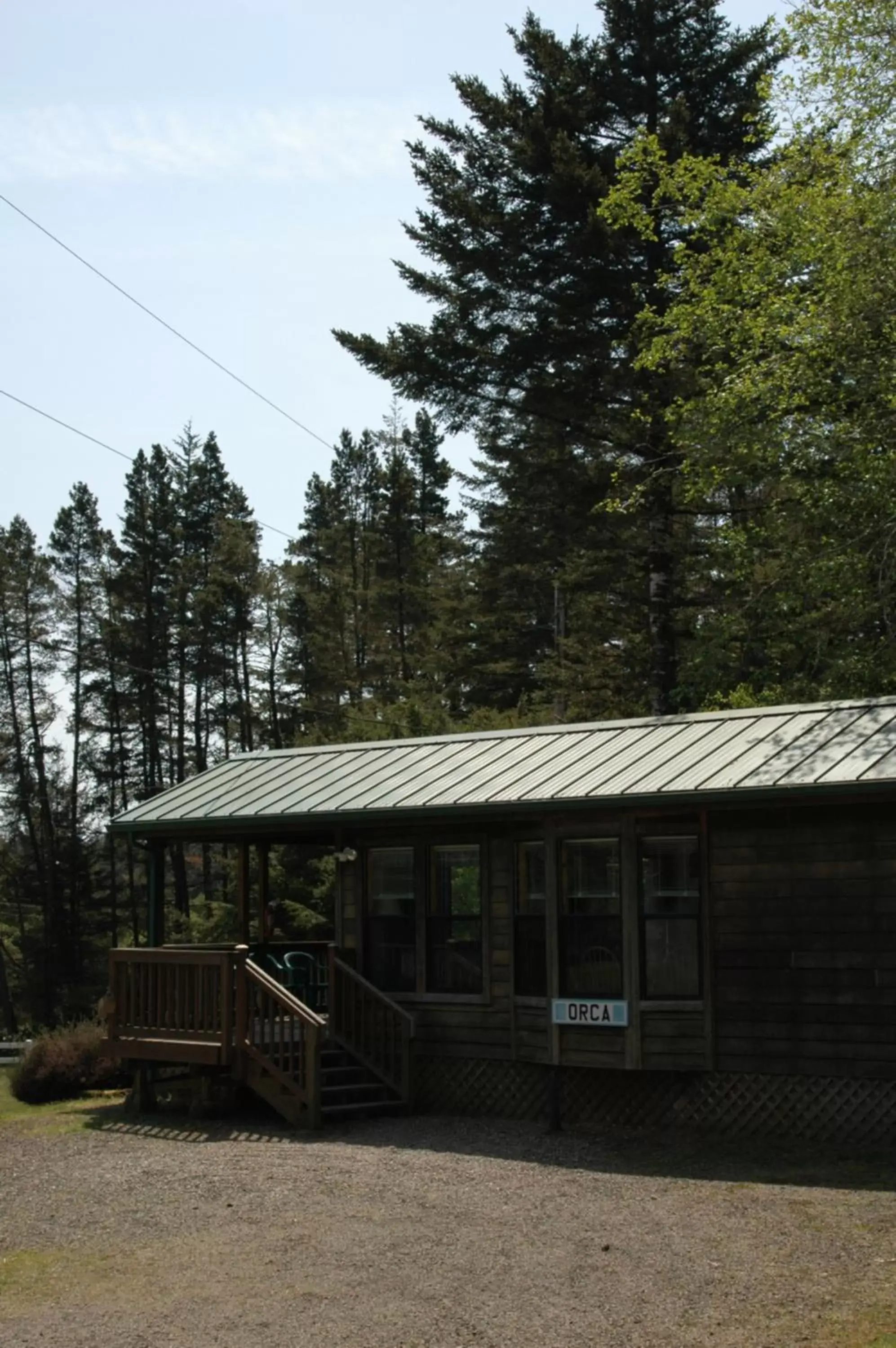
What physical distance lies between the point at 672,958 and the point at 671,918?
13.4 inches

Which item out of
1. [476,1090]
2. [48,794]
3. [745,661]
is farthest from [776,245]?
[48,794]

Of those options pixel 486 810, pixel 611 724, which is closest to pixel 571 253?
pixel 611 724

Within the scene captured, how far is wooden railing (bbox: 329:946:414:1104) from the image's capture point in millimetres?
14727

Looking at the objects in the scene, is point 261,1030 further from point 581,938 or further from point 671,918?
point 671,918

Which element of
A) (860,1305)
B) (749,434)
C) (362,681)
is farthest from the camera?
(362,681)

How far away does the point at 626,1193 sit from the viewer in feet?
33.8

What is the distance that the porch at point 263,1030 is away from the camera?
13984mm

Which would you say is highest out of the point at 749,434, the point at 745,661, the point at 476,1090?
the point at 749,434

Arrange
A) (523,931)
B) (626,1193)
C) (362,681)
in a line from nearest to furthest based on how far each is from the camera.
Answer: (626,1193) < (523,931) < (362,681)

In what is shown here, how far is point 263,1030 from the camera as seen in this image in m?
14.3

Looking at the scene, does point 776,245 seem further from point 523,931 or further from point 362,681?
point 362,681

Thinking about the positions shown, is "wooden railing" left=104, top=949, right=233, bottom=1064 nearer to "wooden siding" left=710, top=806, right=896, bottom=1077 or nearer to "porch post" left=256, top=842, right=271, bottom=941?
"porch post" left=256, top=842, right=271, bottom=941

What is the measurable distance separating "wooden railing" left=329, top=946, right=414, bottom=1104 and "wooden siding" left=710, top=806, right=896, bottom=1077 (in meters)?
3.45

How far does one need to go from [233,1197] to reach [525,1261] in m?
2.85
